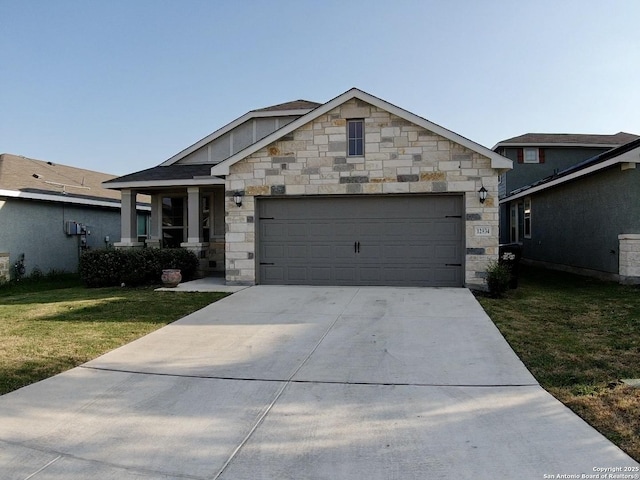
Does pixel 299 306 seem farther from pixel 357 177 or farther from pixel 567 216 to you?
pixel 567 216

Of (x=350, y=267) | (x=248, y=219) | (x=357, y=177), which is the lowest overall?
(x=350, y=267)

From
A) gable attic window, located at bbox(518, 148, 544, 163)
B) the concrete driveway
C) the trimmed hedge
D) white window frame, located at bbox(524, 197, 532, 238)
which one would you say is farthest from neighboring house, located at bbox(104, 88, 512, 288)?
gable attic window, located at bbox(518, 148, 544, 163)

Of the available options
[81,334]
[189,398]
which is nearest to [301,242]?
[81,334]

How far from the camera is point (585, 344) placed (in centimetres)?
632

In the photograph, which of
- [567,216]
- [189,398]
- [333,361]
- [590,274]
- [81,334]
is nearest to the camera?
[189,398]

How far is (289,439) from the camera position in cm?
369

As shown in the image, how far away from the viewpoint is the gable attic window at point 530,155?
23047mm

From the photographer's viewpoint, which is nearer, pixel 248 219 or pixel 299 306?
pixel 299 306

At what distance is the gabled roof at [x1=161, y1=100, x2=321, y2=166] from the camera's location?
16109mm

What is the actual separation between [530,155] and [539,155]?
0.43 metres

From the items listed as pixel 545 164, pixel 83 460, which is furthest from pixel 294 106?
pixel 83 460

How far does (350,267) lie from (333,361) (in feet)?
19.8

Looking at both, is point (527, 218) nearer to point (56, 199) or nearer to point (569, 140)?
point (569, 140)

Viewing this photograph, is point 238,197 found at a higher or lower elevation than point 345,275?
higher
